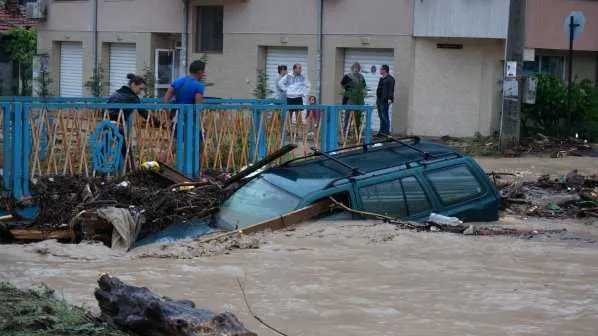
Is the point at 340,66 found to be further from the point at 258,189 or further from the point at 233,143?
the point at 258,189

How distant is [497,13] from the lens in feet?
76.3

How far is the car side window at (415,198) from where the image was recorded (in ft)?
34.7

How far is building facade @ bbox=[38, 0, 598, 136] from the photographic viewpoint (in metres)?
24.1

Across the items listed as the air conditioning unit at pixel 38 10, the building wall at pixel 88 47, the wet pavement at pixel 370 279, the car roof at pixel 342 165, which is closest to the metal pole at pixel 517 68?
the car roof at pixel 342 165

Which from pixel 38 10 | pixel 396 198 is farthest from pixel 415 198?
pixel 38 10

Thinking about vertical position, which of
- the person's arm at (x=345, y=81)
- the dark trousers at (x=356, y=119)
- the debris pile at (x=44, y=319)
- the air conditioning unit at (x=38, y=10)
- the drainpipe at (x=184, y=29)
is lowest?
the debris pile at (x=44, y=319)

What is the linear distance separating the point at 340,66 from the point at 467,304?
735 inches

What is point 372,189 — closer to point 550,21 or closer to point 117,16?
point 550,21

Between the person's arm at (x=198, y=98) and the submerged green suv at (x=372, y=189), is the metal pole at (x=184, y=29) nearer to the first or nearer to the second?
the person's arm at (x=198, y=98)

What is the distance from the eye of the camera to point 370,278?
30.3 feet

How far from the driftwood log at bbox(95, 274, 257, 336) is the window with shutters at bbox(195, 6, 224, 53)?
22926 mm

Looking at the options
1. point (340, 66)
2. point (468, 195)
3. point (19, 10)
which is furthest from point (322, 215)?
point (19, 10)

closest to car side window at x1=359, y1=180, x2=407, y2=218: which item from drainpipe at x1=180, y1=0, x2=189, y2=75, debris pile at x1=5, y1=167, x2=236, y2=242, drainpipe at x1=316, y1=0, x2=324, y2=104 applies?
debris pile at x1=5, y1=167, x2=236, y2=242

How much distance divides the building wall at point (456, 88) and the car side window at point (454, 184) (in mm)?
Result: 13334
